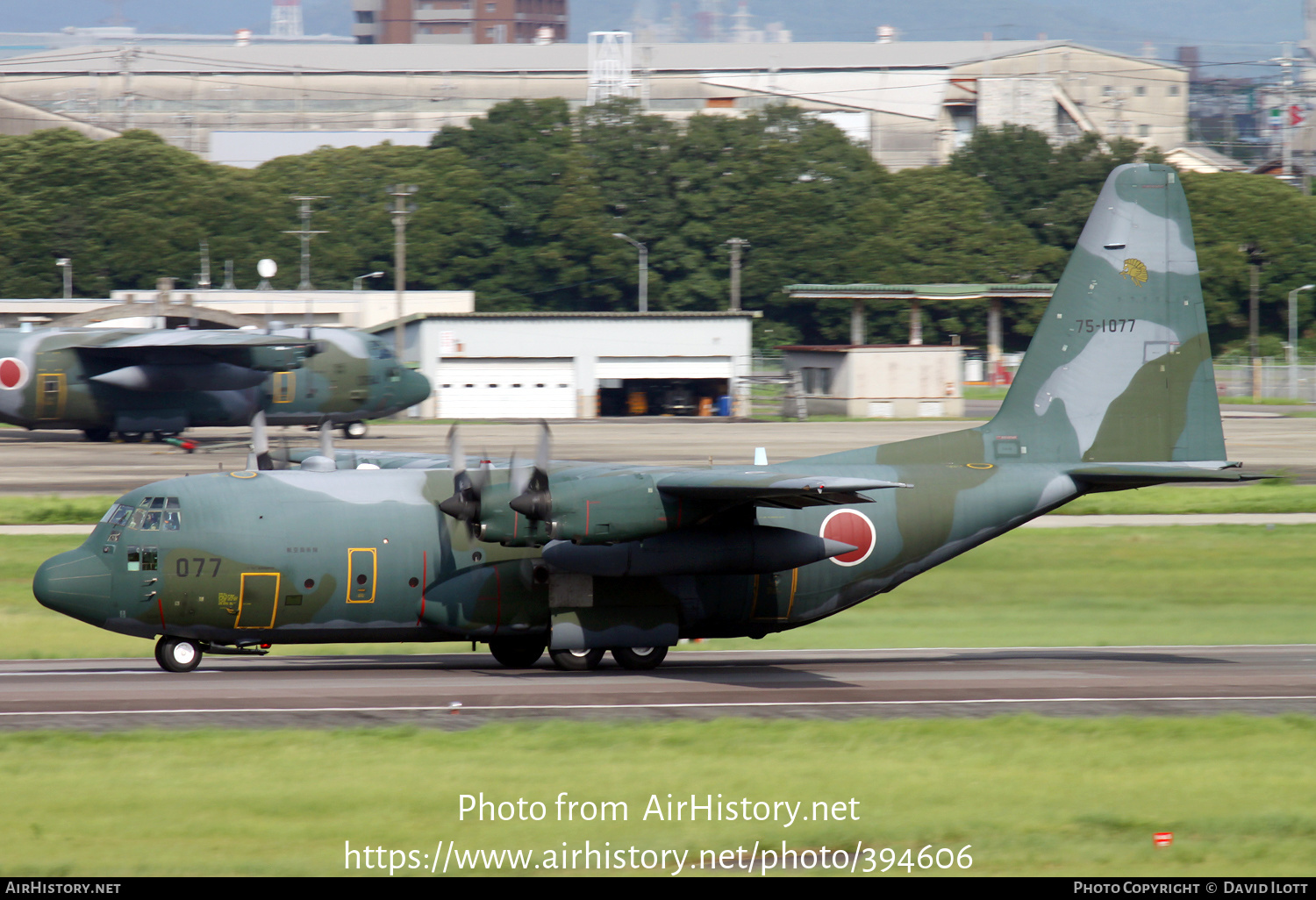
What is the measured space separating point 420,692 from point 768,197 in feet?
373

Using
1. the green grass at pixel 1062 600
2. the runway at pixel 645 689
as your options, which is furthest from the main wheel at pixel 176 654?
the green grass at pixel 1062 600

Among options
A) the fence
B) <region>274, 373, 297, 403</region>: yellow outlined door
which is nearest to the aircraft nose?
<region>274, 373, 297, 403</region>: yellow outlined door

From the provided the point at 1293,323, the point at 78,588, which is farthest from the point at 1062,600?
the point at 1293,323

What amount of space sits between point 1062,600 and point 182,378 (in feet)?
141

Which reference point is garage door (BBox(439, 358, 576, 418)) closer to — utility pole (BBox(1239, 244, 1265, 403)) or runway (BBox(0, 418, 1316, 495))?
runway (BBox(0, 418, 1316, 495))

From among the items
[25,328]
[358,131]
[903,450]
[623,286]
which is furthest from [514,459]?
[358,131]

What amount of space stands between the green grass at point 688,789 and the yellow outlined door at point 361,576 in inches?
155

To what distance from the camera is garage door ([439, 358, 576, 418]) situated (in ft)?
285

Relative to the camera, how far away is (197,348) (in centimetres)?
6062

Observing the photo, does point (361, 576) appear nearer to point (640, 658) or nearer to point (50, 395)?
point (640, 658)

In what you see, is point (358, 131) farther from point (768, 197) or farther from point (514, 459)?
point (514, 459)

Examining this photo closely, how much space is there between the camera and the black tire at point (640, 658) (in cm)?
2358

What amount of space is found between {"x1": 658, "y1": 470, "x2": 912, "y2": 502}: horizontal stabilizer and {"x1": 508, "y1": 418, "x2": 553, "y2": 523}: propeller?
1784 mm

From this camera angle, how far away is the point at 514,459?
70.7ft
